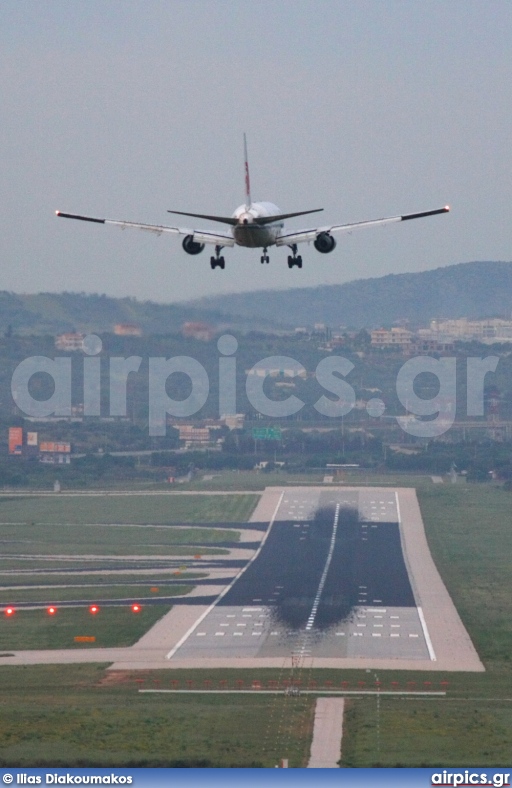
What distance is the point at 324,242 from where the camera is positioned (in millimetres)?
82438

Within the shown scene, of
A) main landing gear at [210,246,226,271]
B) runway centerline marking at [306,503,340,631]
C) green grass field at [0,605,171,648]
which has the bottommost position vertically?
green grass field at [0,605,171,648]

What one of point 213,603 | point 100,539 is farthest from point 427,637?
point 100,539

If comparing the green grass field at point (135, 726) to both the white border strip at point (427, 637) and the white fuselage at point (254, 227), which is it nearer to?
the white border strip at point (427, 637)

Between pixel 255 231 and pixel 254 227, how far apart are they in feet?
0.87

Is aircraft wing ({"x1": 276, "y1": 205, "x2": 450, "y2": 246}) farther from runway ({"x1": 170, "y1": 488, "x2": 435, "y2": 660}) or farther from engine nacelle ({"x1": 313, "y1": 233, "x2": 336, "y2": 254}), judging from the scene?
runway ({"x1": 170, "y1": 488, "x2": 435, "y2": 660})

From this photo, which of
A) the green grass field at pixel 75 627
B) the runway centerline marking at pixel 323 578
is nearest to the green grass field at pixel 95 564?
the green grass field at pixel 75 627

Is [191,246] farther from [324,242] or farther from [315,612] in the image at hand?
[315,612]

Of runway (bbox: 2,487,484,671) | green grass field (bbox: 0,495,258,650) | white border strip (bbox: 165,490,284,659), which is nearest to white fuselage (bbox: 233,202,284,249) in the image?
runway (bbox: 2,487,484,671)

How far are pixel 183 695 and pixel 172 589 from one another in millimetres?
45549

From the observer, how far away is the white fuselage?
259 feet

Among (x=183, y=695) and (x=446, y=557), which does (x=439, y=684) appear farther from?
(x=446, y=557)

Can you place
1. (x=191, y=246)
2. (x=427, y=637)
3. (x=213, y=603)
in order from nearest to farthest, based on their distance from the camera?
(x=191, y=246), (x=427, y=637), (x=213, y=603)

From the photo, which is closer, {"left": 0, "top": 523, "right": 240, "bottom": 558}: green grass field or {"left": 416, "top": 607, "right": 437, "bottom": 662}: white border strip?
{"left": 416, "top": 607, "right": 437, "bottom": 662}: white border strip

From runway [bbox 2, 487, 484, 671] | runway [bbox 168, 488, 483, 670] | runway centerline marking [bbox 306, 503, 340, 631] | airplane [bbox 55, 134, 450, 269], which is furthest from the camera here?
runway centerline marking [bbox 306, 503, 340, 631]
